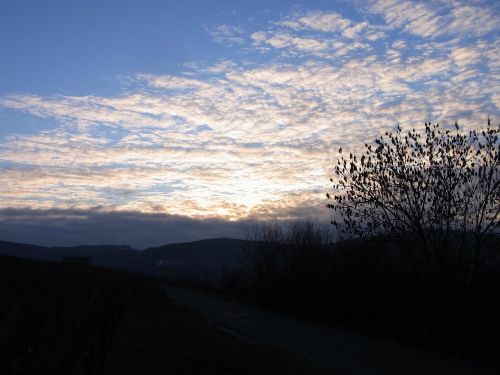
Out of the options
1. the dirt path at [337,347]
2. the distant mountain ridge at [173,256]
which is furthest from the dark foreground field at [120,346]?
the distant mountain ridge at [173,256]

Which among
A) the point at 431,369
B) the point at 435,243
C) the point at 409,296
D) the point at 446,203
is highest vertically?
the point at 446,203

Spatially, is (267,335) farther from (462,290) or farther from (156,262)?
(156,262)

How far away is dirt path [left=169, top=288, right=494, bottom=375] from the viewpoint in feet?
45.3

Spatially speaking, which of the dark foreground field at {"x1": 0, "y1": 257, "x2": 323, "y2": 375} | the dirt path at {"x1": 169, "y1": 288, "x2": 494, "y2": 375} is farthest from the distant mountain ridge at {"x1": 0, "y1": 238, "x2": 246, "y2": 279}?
the dark foreground field at {"x1": 0, "y1": 257, "x2": 323, "y2": 375}

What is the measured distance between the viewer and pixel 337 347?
56.7ft

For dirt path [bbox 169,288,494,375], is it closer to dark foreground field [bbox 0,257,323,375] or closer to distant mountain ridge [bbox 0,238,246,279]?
dark foreground field [bbox 0,257,323,375]

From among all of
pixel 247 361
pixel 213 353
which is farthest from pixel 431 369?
pixel 213 353

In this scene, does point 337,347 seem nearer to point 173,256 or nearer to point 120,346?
point 120,346

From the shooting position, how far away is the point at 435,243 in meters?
19.9

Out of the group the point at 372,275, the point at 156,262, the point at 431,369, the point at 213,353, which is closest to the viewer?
the point at 431,369

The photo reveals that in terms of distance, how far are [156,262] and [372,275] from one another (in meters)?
109

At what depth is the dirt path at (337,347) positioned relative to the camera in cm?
1380

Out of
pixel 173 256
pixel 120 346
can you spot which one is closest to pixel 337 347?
pixel 120 346

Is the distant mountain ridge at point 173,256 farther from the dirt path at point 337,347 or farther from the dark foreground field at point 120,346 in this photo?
the dark foreground field at point 120,346
